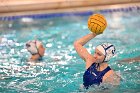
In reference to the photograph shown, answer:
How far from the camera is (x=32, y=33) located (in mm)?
8109

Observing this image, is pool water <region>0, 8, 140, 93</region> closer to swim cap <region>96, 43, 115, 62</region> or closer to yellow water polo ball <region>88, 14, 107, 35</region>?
swim cap <region>96, 43, 115, 62</region>

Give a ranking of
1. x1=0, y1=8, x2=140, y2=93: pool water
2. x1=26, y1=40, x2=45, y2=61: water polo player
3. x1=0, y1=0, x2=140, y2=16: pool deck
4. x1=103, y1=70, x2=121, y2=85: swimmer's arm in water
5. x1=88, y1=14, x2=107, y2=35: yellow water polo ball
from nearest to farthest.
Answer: x1=88, y1=14, x2=107, y2=35: yellow water polo ball < x1=103, y1=70, x2=121, y2=85: swimmer's arm in water < x1=0, y1=8, x2=140, y2=93: pool water < x1=26, y1=40, x2=45, y2=61: water polo player < x1=0, y1=0, x2=140, y2=16: pool deck

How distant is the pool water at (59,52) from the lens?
497 cm

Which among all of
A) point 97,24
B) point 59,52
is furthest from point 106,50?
point 59,52

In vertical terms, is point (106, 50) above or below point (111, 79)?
above

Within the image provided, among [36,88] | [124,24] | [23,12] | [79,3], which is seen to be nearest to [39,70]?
[36,88]

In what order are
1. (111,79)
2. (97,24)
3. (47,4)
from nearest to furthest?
(97,24) < (111,79) < (47,4)

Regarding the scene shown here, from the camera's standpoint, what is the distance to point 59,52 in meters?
6.68

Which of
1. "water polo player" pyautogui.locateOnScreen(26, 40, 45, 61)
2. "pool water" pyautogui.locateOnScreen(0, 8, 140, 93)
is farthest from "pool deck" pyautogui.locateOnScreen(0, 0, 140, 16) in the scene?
"water polo player" pyautogui.locateOnScreen(26, 40, 45, 61)

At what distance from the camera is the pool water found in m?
4.97

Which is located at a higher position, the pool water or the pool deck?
the pool deck

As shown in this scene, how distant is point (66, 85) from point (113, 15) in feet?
15.0

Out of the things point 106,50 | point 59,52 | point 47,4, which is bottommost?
point 106,50

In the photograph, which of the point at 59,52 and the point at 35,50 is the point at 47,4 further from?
the point at 35,50
